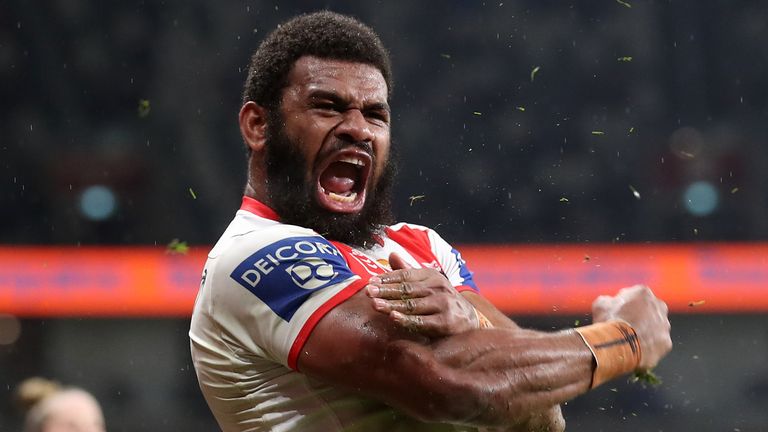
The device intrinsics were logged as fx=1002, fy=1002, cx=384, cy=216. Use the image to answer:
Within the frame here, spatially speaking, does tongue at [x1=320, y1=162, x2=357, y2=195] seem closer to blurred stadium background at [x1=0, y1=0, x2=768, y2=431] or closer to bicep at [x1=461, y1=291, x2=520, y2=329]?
bicep at [x1=461, y1=291, x2=520, y2=329]

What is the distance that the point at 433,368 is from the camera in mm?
2137

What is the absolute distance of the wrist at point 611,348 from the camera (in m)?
2.28

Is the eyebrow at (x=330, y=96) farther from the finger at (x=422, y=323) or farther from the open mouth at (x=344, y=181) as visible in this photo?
the finger at (x=422, y=323)

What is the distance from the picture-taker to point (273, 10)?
28.3 feet

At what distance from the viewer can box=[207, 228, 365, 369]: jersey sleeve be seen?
7.27 feet

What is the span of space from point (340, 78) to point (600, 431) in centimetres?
619

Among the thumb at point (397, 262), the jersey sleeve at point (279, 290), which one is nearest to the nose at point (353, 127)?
the jersey sleeve at point (279, 290)

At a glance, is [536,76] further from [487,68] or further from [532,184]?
[532,184]

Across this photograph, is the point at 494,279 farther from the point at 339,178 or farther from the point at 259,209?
the point at 259,209

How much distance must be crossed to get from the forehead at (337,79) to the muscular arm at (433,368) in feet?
2.21

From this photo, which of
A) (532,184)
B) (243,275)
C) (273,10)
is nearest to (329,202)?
(243,275)

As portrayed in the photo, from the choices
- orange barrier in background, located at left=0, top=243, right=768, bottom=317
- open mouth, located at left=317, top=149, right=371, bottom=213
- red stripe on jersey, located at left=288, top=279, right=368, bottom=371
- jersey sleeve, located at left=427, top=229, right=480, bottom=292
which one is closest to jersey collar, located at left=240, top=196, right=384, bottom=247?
open mouth, located at left=317, top=149, right=371, bottom=213

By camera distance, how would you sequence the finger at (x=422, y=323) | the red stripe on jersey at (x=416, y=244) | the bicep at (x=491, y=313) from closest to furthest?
the finger at (x=422, y=323) < the bicep at (x=491, y=313) < the red stripe on jersey at (x=416, y=244)

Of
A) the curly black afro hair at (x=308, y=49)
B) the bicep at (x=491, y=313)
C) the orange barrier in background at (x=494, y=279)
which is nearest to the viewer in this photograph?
the bicep at (x=491, y=313)
